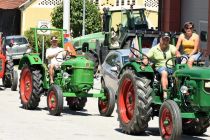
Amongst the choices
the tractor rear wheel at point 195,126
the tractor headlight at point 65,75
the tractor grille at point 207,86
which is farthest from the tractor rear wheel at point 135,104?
the tractor headlight at point 65,75

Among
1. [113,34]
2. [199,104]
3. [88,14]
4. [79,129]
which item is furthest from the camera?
[88,14]

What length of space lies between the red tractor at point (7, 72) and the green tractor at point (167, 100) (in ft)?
30.5

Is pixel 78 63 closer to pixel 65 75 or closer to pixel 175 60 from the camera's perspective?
pixel 65 75

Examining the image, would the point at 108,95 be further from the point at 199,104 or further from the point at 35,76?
the point at 199,104

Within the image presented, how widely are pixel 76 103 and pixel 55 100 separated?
1.62 metres

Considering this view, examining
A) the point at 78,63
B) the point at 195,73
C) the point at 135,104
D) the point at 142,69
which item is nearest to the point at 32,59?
the point at 78,63

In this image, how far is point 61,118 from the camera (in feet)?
50.9

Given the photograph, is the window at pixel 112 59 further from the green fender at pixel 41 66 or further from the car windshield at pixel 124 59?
the green fender at pixel 41 66

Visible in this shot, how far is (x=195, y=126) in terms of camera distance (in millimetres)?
13109

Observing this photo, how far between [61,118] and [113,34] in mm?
12000

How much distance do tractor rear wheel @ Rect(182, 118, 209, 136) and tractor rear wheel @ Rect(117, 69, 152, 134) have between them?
2.50 feet

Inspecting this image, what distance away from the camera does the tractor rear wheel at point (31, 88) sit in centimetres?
1691

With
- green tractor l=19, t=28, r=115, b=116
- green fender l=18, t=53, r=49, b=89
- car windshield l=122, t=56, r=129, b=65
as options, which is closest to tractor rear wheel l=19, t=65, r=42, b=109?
green tractor l=19, t=28, r=115, b=116

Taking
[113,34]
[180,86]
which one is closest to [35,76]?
[180,86]
